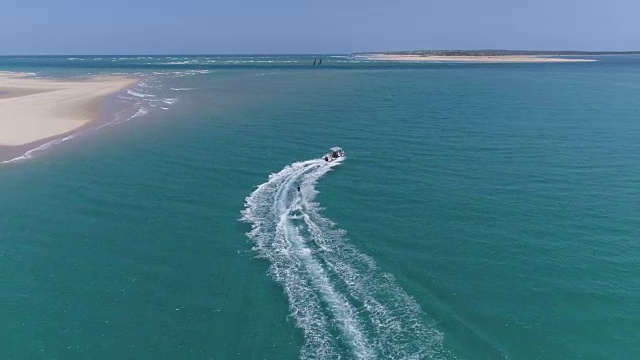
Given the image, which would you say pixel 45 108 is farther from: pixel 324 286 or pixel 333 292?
pixel 333 292

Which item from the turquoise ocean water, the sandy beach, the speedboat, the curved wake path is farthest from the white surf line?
the sandy beach

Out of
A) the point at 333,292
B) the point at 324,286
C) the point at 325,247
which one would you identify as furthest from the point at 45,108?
the point at 333,292

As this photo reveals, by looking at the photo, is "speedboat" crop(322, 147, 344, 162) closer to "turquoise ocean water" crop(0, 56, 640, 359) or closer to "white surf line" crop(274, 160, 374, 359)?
"turquoise ocean water" crop(0, 56, 640, 359)

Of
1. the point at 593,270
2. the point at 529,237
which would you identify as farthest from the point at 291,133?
the point at 593,270

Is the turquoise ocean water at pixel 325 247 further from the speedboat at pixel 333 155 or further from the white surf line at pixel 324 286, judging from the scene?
the speedboat at pixel 333 155

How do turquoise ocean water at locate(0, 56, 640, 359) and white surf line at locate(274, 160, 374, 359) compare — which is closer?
white surf line at locate(274, 160, 374, 359)

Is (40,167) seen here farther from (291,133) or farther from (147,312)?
(147,312)

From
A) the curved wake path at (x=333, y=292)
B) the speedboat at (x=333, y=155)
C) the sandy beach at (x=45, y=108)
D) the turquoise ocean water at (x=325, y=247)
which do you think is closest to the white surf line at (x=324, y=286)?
the curved wake path at (x=333, y=292)
